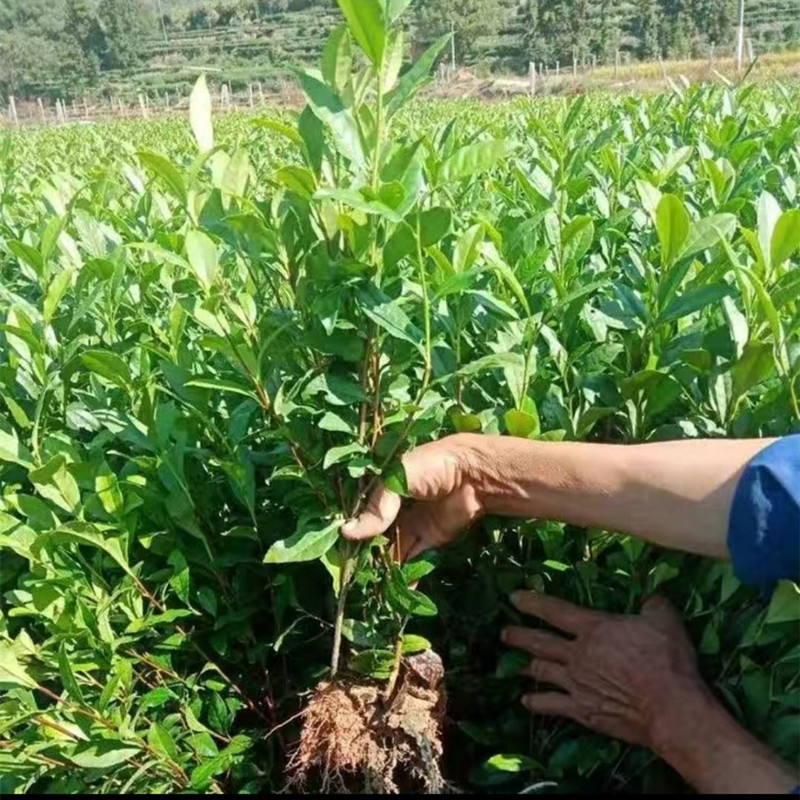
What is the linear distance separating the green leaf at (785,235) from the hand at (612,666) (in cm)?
55

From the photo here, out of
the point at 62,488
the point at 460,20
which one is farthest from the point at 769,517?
the point at 460,20

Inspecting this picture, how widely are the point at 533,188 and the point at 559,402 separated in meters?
0.49

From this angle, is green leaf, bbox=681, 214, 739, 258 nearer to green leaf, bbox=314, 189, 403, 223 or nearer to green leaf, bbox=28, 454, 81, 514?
green leaf, bbox=314, 189, 403, 223

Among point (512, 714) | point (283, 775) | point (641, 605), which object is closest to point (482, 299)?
point (641, 605)

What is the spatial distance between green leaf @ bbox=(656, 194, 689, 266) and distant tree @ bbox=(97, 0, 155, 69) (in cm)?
8027

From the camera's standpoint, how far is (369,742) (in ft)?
4.56

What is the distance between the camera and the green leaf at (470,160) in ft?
4.09

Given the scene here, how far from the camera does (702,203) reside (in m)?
2.03

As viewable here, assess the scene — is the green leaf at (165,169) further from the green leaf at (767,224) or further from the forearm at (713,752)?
the forearm at (713,752)

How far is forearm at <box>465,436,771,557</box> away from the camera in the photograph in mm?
1335

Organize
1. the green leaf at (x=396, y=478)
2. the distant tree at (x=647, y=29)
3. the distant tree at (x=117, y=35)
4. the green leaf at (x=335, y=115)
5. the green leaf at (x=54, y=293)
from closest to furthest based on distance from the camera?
the green leaf at (x=335, y=115) → the green leaf at (x=396, y=478) → the green leaf at (x=54, y=293) → the distant tree at (x=647, y=29) → the distant tree at (x=117, y=35)

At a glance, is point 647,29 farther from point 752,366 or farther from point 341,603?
point 341,603

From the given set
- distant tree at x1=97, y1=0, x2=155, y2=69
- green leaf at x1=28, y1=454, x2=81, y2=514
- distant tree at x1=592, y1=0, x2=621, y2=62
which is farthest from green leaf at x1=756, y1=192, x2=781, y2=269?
distant tree at x1=97, y1=0, x2=155, y2=69

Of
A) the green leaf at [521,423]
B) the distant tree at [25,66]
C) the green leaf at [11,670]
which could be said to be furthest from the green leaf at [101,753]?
the distant tree at [25,66]
